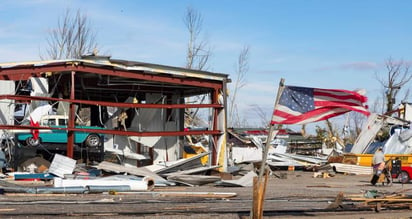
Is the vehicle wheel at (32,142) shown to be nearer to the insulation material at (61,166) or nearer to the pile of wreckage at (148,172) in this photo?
the pile of wreckage at (148,172)

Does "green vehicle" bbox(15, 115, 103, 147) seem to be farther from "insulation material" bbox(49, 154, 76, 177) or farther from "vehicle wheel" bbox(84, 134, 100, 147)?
"insulation material" bbox(49, 154, 76, 177)

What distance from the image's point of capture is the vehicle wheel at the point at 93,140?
108 ft

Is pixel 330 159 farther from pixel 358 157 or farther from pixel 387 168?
pixel 387 168

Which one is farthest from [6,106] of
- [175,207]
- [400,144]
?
[400,144]

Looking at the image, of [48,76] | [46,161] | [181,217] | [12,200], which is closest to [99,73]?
[48,76]

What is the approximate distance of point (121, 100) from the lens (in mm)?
39031

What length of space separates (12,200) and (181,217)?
18.9 feet

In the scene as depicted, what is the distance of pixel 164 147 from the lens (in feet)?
116

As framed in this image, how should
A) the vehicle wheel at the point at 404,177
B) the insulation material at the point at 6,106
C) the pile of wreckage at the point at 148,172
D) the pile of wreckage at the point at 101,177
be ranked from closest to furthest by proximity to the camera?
the pile of wreckage at the point at 101,177 < the pile of wreckage at the point at 148,172 < the insulation material at the point at 6,106 < the vehicle wheel at the point at 404,177

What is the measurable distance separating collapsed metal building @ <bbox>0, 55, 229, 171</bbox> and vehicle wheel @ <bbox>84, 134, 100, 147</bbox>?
33 cm

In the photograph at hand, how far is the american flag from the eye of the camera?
45.9 feet

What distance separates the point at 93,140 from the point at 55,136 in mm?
1799

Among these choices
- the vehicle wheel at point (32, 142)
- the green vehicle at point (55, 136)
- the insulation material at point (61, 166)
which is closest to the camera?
the insulation material at point (61, 166)

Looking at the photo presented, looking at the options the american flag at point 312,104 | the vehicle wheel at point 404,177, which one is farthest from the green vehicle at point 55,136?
the american flag at point 312,104
